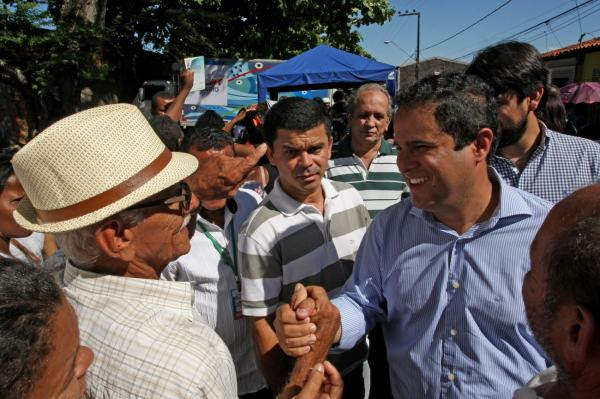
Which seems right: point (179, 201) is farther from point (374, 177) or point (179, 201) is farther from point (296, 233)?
point (374, 177)

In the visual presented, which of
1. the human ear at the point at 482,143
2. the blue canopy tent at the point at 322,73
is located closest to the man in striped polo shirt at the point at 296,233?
the human ear at the point at 482,143

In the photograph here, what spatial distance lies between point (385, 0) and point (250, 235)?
12816 mm

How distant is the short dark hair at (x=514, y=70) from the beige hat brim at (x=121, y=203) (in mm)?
→ 1665

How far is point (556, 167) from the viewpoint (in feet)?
7.62

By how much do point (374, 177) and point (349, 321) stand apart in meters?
1.74

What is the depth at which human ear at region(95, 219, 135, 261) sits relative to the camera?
4.49ft

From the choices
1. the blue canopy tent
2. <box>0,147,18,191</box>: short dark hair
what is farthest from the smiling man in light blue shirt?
the blue canopy tent

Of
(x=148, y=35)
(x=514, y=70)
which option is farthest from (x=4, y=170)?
(x=148, y=35)

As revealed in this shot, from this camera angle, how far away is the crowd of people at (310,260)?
947 millimetres

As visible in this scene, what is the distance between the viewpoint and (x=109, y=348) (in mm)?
1199

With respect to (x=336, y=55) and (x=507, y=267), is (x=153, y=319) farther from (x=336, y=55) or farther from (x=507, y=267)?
(x=336, y=55)

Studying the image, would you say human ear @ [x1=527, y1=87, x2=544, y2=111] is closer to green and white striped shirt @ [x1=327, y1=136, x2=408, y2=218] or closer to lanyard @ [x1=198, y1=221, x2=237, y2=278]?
green and white striped shirt @ [x1=327, y1=136, x2=408, y2=218]

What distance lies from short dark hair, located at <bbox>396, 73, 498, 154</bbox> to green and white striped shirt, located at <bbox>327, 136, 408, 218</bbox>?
1520mm

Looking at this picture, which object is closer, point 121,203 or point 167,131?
point 121,203
